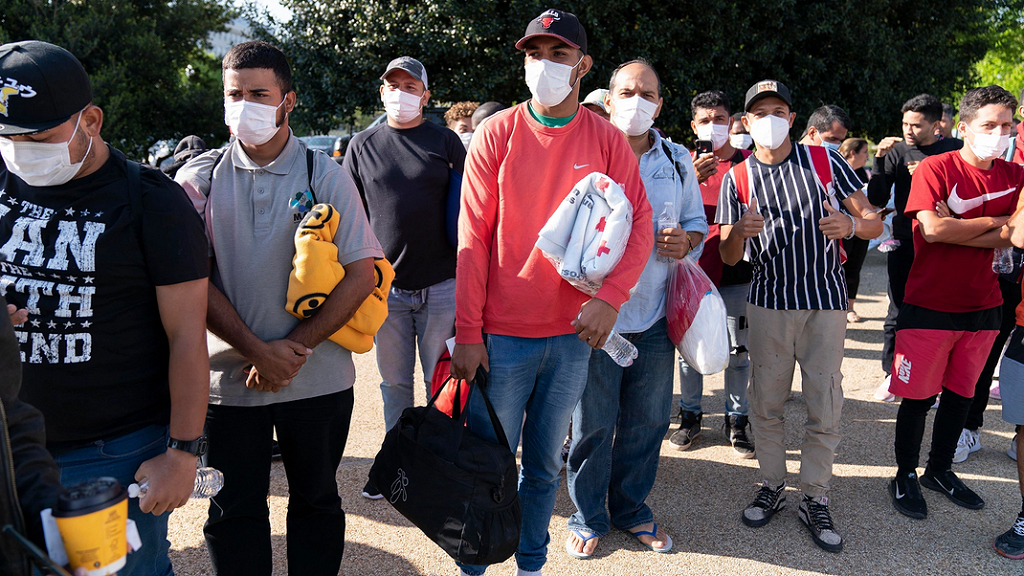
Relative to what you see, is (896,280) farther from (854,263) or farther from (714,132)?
(714,132)

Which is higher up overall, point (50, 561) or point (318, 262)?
point (318, 262)

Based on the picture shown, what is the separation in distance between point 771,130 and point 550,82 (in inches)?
55.8

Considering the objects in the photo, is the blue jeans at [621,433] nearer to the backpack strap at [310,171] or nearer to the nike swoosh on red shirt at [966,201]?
the backpack strap at [310,171]

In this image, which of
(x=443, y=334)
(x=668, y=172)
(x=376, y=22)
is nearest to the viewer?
(x=668, y=172)

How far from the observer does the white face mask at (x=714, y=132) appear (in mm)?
4544

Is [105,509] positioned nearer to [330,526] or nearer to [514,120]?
[330,526]

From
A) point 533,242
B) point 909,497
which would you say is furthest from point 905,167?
point 533,242

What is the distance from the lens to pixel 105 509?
127cm

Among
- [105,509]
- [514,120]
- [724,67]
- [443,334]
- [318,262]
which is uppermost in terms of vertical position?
[724,67]

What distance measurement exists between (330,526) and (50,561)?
1.51 meters

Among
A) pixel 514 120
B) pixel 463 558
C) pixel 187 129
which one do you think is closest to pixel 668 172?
pixel 514 120

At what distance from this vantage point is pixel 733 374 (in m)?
4.63

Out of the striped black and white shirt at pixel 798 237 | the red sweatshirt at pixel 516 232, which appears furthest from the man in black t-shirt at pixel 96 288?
the striped black and white shirt at pixel 798 237

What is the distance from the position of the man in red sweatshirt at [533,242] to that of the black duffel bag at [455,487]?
0.22 meters
